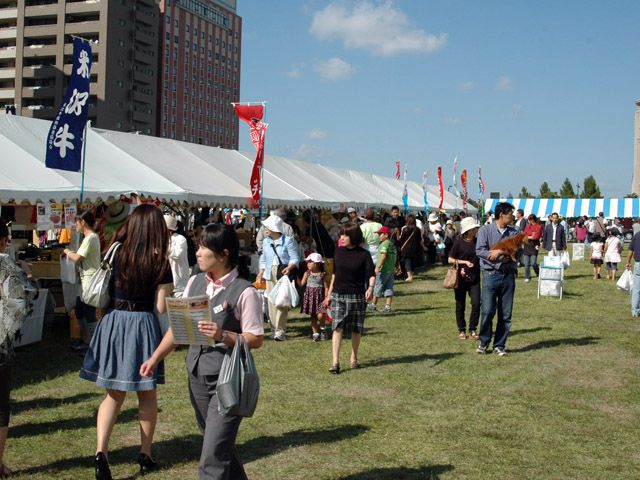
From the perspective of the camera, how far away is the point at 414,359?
8.47 meters

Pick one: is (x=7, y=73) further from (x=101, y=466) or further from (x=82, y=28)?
(x=101, y=466)

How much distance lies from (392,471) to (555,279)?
11086mm

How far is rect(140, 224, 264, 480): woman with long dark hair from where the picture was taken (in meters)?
3.43

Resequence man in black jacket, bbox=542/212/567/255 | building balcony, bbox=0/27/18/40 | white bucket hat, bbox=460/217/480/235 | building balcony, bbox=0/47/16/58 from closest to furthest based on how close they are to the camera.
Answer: white bucket hat, bbox=460/217/480/235, man in black jacket, bbox=542/212/567/255, building balcony, bbox=0/47/16/58, building balcony, bbox=0/27/18/40

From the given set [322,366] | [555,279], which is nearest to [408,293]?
[555,279]

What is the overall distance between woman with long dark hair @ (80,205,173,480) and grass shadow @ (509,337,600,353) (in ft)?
19.7

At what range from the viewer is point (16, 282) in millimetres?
4262

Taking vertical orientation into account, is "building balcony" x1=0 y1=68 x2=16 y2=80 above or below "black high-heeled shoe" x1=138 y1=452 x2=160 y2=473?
above

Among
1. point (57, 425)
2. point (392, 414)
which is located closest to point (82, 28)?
point (57, 425)

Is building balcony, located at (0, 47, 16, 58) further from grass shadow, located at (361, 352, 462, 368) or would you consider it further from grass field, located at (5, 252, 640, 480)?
grass shadow, located at (361, 352, 462, 368)

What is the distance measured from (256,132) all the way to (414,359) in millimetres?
8346

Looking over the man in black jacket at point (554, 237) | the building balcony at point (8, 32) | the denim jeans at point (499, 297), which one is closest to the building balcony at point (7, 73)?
the building balcony at point (8, 32)

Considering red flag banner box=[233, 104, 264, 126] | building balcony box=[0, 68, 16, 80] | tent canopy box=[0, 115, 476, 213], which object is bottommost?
tent canopy box=[0, 115, 476, 213]

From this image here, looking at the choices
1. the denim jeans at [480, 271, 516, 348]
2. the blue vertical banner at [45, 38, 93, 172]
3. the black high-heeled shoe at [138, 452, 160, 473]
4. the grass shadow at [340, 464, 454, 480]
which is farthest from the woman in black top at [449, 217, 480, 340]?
the black high-heeled shoe at [138, 452, 160, 473]
